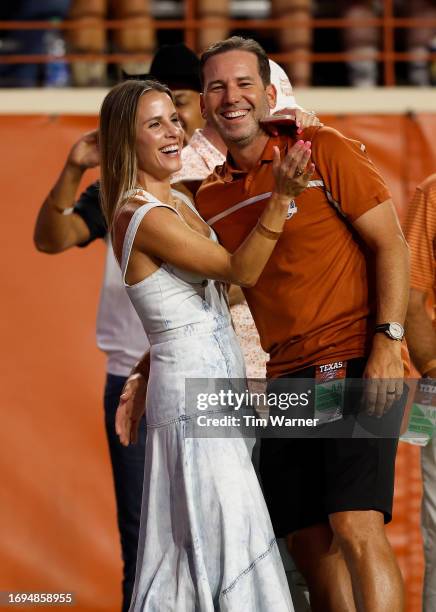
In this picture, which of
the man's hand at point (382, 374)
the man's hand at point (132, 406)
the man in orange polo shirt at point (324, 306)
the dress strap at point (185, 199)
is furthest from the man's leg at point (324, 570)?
the dress strap at point (185, 199)

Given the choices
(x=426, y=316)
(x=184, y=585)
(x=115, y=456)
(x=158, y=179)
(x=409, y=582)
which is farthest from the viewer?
(x=409, y=582)

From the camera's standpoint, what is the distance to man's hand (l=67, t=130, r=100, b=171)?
418 cm

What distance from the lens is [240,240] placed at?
3.36 metres

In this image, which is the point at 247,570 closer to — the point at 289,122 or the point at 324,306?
the point at 324,306

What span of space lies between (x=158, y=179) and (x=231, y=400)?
64 cm

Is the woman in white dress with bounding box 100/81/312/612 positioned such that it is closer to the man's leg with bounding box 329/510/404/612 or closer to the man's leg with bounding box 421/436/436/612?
the man's leg with bounding box 329/510/404/612

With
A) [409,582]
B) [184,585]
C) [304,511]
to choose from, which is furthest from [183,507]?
[409,582]

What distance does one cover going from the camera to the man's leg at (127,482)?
428 centimetres

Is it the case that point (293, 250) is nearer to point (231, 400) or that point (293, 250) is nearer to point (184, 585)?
point (231, 400)

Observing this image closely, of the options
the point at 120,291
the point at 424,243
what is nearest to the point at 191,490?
the point at 424,243

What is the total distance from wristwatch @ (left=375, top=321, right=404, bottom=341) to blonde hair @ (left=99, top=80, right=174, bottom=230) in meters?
0.76

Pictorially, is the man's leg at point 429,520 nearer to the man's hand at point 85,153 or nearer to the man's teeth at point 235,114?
the man's teeth at point 235,114

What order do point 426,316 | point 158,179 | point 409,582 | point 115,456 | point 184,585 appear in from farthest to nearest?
1. point 409,582
2. point 115,456
3. point 426,316
4. point 158,179
5. point 184,585

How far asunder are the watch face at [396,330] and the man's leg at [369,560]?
47cm
